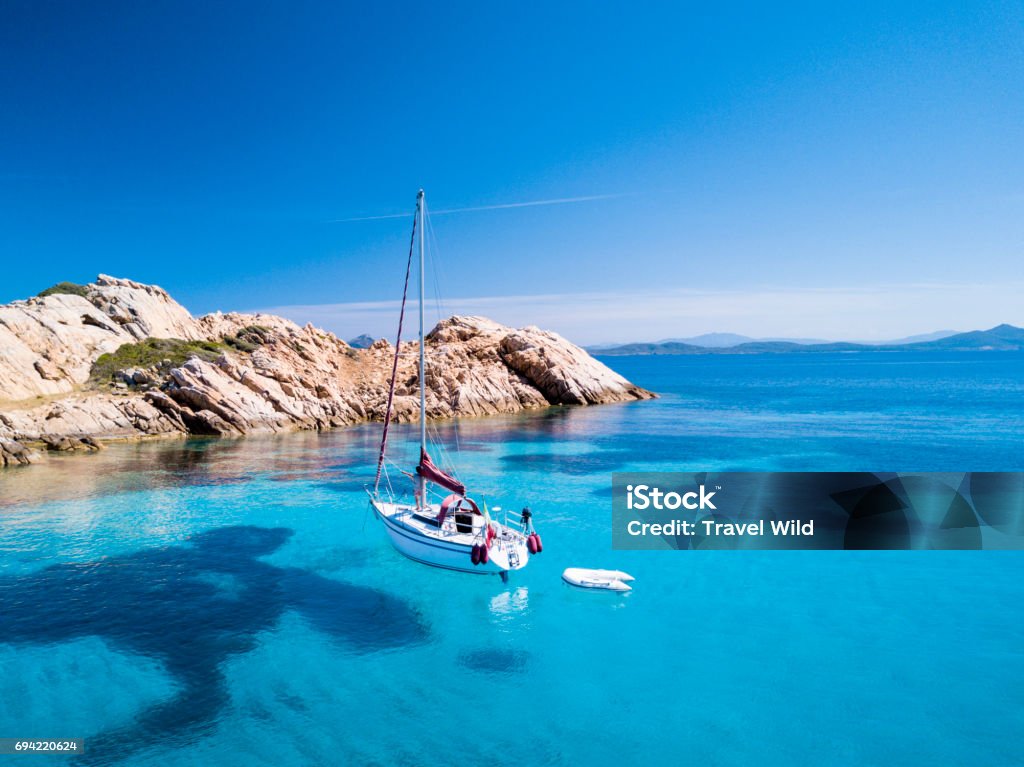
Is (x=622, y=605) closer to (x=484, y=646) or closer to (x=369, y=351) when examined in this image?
(x=484, y=646)

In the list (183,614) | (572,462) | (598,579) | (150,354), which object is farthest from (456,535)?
(150,354)

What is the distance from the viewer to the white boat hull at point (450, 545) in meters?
23.5

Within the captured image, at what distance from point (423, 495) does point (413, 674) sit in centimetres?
1098

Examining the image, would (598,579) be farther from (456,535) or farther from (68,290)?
(68,290)

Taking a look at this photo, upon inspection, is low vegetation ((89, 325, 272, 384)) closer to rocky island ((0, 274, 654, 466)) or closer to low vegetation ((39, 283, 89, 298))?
rocky island ((0, 274, 654, 466))

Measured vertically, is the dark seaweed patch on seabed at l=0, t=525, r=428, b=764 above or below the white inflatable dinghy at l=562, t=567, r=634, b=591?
below

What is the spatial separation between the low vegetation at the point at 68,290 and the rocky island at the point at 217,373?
0.73ft

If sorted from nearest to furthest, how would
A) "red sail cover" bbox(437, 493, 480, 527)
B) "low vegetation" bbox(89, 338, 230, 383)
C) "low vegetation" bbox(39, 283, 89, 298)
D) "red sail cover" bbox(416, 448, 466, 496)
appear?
"red sail cover" bbox(437, 493, 480, 527), "red sail cover" bbox(416, 448, 466, 496), "low vegetation" bbox(89, 338, 230, 383), "low vegetation" bbox(39, 283, 89, 298)

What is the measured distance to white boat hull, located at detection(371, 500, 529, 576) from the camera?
2353 cm

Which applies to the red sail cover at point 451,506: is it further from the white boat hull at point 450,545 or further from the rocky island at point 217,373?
the rocky island at point 217,373

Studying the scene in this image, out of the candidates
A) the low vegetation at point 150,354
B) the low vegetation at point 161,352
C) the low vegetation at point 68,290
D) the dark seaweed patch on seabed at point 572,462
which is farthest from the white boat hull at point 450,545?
the low vegetation at point 68,290

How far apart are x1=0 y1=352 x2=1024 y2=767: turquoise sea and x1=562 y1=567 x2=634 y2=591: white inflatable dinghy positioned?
600 mm

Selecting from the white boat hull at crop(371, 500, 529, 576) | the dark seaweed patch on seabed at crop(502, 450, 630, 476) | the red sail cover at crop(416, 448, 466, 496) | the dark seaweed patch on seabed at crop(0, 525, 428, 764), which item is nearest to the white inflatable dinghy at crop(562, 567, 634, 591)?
the white boat hull at crop(371, 500, 529, 576)

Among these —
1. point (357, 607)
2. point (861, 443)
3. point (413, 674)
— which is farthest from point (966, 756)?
point (861, 443)
